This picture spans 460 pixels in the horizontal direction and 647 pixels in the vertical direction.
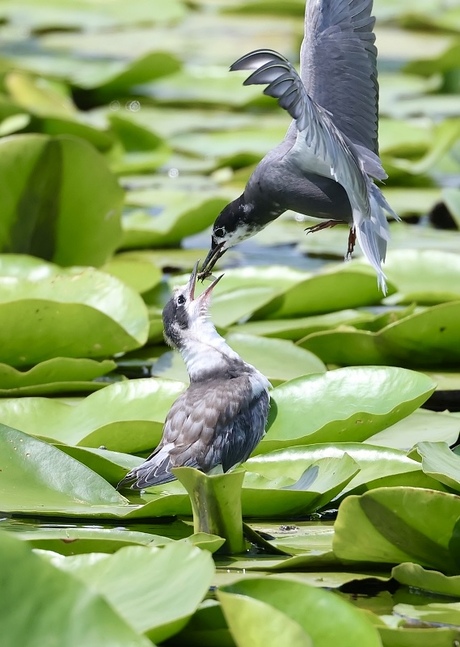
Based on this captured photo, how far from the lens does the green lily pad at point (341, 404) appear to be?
360 cm

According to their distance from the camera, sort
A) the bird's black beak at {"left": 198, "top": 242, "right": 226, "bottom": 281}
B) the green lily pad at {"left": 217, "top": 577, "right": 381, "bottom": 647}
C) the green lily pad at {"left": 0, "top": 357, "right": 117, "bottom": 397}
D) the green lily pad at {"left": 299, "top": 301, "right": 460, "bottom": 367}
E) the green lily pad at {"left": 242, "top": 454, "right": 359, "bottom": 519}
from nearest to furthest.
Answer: the green lily pad at {"left": 217, "top": 577, "right": 381, "bottom": 647} → the green lily pad at {"left": 242, "top": 454, "right": 359, "bottom": 519} → the green lily pad at {"left": 0, "top": 357, "right": 117, "bottom": 397} → the green lily pad at {"left": 299, "top": 301, "right": 460, "bottom": 367} → the bird's black beak at {"left": 198, "top": 242, "right": 226, "bottom": 281}

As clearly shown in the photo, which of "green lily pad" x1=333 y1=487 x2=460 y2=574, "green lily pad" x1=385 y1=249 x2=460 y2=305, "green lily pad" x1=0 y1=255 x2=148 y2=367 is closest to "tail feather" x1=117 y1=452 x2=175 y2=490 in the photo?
"green lily pad" x1=333 y1=487 x2=460 y2=574

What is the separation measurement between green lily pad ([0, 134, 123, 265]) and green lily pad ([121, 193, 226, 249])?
474mm

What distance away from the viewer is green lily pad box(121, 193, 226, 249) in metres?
5.71

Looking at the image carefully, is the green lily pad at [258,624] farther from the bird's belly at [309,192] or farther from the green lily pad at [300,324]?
the green lily pad at [300,324]

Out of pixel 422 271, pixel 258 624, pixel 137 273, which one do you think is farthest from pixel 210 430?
pixel 422 271

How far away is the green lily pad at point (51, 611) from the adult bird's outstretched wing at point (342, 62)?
237cm

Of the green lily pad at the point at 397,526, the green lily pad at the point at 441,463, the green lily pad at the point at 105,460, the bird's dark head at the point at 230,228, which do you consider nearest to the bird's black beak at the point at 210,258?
the bird's dark head at the point at 230,228

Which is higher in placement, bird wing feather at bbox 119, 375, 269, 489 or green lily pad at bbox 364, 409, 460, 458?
bird wing feather at bbox 119, 375, 269, 489

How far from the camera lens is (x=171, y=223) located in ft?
19.2

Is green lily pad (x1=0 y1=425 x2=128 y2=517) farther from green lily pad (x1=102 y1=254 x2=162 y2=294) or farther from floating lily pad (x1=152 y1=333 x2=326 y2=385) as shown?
green lily pad (x1=102 y1=254 x2=162 y2=294)

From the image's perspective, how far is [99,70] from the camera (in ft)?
30.8

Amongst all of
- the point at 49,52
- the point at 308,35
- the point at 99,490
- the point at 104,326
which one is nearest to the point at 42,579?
the point at 99,490

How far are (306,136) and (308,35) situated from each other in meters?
0.89
